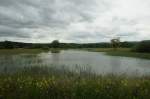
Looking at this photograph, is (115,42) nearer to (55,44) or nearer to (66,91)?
(55,44)

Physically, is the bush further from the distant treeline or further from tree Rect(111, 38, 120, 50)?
the distant treeline

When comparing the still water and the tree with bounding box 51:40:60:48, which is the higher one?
the tree with bounding box 51:40:60:48

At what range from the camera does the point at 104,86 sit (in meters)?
5.36

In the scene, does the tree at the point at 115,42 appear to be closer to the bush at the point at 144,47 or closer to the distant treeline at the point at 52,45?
the distant treeline at the point at 52,45

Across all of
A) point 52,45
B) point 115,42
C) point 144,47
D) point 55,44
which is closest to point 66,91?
point 144,47

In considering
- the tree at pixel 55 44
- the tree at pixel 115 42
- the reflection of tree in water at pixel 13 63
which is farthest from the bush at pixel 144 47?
the tree at pixel 55 44

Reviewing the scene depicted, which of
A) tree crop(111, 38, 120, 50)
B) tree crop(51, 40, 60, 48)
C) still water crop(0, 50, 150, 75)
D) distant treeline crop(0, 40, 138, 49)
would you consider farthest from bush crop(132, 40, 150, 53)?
tree crop(51, 40, 60, 48)

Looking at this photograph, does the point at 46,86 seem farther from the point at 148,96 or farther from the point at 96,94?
the point at 148,96

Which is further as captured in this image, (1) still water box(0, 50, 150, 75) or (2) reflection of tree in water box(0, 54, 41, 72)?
(1) still water box(0, 50, 150, 75)

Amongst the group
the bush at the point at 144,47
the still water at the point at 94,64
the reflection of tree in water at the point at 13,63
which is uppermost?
the bush at the point at 144,47

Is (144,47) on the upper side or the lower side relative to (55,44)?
lower

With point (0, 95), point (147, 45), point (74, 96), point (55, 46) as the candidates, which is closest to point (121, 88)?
point (74, 96)

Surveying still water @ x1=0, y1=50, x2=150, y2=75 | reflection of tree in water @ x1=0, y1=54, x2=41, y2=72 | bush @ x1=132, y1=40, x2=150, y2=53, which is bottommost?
still water @ x1=0, y1=50, x2=150, y2=75

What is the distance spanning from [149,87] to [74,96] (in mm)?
2386
